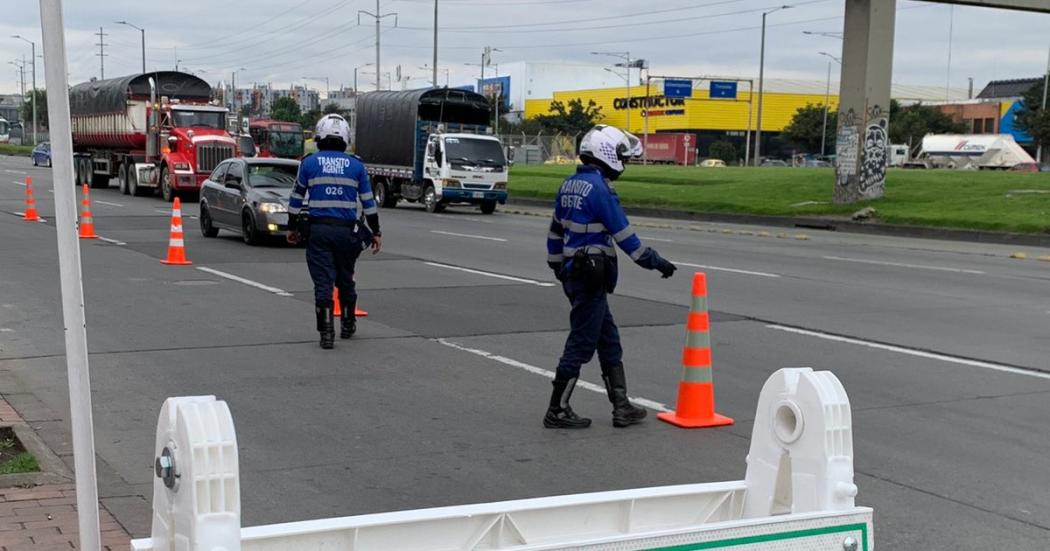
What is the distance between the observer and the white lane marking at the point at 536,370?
8.25 metres

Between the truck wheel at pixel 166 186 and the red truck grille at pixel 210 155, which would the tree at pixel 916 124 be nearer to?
the red truck grille at pixel 210 155

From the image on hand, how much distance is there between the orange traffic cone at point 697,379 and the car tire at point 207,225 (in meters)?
16.1

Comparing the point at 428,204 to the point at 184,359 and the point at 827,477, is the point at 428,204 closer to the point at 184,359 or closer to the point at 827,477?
the point at 184,359

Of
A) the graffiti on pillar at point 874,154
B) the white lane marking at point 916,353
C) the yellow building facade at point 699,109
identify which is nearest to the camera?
the white lane marking at point 916,353

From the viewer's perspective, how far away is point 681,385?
25.2 feet

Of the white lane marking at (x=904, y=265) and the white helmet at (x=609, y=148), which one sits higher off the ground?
the white helmet at (x=609, y=148)

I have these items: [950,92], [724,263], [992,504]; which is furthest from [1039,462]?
[950,92]

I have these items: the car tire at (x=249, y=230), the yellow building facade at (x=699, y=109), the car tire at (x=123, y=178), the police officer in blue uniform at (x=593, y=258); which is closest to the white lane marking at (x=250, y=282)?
the car tire at (x=249, y=230)

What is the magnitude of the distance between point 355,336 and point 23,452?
4708 mm

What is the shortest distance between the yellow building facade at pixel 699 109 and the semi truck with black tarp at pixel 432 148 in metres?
68.5

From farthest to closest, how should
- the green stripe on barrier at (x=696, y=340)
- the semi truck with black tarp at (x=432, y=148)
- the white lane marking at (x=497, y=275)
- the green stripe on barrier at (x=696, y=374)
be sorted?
the semi truck with black tarp at (x=432, y=148) → the white lane marking at (x=497, y=275) → the green stripe on barrier at (x=696, y=340) → the green stripe on barrier at (x=696, y=374)

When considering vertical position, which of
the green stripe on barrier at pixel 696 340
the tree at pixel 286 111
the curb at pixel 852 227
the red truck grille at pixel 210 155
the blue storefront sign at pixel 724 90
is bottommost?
the curb at pixel 852 227

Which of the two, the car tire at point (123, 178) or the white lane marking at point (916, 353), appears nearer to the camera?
the white lane marking at point (916, 353)

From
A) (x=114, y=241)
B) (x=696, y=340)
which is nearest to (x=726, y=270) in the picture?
(x=696, y=340)
